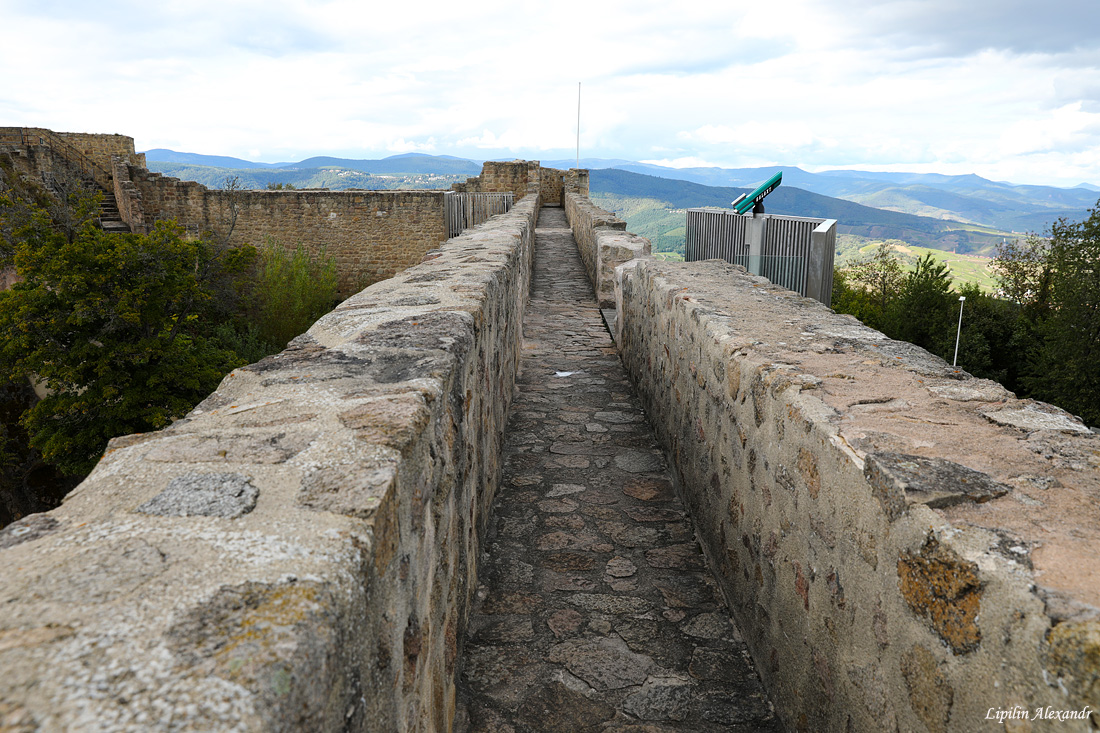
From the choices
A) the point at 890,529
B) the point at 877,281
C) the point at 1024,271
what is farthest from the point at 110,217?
→ the point at 877,281

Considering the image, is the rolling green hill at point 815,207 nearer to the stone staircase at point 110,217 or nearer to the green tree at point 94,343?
the stone staircase at point 110,217

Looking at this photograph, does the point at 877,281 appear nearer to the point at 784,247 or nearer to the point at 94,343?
the point at 784,247

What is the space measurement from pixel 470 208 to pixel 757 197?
509 inches

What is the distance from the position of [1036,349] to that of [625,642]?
29.7 meters

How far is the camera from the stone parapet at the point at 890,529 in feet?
3.72

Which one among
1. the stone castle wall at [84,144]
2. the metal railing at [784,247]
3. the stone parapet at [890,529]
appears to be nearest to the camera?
the stone parapet at [890,529]

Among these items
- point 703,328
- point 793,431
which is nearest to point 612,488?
point 703,328

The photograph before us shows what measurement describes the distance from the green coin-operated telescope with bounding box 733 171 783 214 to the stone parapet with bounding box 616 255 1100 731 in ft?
13.1

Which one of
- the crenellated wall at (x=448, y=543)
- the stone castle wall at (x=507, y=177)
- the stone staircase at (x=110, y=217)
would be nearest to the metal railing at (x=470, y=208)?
the stone castle wall at (x=507, y=177)

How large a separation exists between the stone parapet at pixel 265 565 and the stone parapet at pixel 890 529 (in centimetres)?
106

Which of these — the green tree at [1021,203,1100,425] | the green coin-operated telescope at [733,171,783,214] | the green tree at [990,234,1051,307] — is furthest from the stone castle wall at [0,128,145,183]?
the green tree at [990,234,1051,307]

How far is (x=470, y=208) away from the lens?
18891mm

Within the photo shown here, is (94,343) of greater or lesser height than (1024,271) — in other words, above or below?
below

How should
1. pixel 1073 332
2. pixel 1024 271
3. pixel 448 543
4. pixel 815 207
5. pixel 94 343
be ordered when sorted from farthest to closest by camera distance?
1. pixel 815 207
2. pixel 1024 271
3. pixel 1073 332
4. pixel 94 343
5. pixel 448 543
